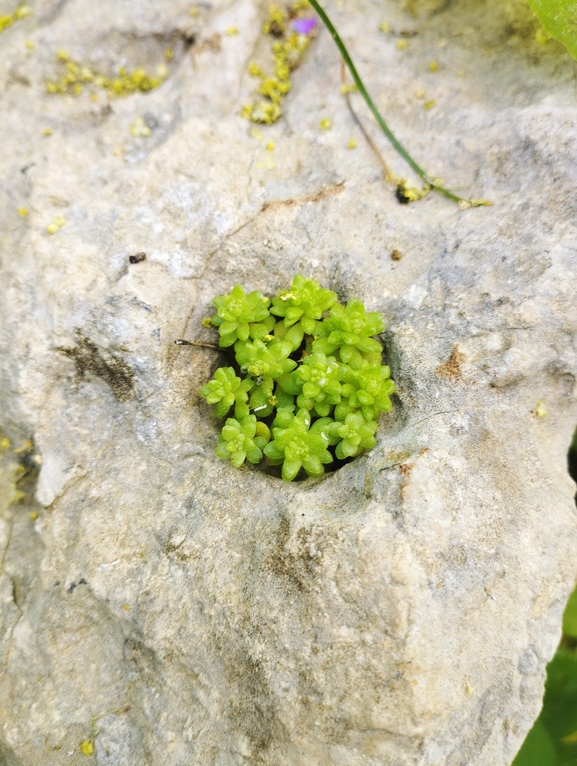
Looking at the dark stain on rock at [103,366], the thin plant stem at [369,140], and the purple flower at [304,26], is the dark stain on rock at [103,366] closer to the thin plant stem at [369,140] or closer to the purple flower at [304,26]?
the thin plant stem at [369,140]

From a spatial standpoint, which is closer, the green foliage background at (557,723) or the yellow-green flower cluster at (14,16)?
the green foliage background at (557,723)

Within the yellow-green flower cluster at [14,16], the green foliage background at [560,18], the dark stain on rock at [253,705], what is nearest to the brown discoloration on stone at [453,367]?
the dark stain on rock at [253,705]

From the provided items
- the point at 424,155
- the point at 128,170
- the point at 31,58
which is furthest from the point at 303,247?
the point at 31,58

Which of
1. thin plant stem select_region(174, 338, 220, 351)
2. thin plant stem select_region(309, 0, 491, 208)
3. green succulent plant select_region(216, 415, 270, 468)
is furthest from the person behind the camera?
thin plant stem select_region(309, 0, 491, 208)

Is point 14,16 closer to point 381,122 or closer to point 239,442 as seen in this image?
point 381,122

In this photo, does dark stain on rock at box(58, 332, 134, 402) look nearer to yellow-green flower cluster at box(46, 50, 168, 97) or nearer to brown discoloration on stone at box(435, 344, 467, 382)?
brown discoloration on stone at box(435, 344, 467, 382)

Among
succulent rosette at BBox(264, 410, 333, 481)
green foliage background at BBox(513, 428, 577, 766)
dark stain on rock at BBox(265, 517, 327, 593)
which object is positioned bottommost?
green foliage background at BBox(513, 428, 577, 766)

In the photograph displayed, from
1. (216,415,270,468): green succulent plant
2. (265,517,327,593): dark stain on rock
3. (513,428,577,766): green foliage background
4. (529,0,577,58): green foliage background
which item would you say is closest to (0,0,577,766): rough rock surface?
(265,517,327,593): dark stain on rock

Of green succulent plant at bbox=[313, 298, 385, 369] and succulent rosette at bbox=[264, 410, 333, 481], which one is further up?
green succulent plant at bbox=[313, 298, 385, 369]
